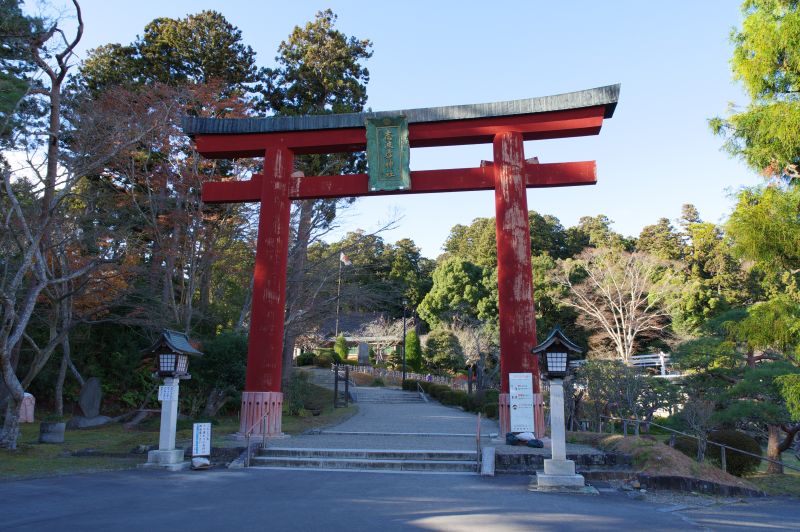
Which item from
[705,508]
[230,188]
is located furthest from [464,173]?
Answer: [705,508]

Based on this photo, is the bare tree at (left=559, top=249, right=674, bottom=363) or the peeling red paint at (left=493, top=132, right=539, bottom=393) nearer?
the peeling red paint at (left=493, top=132, right=539, bottom=393)

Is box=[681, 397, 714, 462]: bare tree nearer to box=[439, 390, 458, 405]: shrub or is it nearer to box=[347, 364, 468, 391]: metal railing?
box=[439, 390, 458, 405]: shrub

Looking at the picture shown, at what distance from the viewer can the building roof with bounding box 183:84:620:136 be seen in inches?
498

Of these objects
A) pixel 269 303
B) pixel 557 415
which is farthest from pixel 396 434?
pixel 557 415

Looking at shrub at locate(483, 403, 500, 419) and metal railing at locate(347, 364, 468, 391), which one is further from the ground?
metal railing at locate(347, 364, 468, 391)

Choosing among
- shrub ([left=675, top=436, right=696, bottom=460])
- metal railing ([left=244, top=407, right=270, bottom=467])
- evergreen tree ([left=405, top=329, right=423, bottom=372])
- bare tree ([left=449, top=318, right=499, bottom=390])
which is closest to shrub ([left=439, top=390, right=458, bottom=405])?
bare tree ([left=449, top=318, right=499, bottom=390])

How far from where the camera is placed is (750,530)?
628 centimetres

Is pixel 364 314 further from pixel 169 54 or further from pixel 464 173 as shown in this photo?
pixel 464 173

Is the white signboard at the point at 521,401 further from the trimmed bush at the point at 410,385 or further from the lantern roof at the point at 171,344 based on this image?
the trimmed bush at the point at 410,385

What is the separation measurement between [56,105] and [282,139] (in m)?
4.93

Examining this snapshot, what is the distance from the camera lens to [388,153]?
1338cm

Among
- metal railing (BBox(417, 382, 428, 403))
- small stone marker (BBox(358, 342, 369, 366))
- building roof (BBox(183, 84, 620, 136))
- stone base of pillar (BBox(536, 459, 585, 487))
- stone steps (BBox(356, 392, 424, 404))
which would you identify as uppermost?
building roof (BBox(183, 84, 620, 136))

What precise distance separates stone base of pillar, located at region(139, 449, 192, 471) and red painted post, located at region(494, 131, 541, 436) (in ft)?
21.1

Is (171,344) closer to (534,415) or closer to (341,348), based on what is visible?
(534,415)
